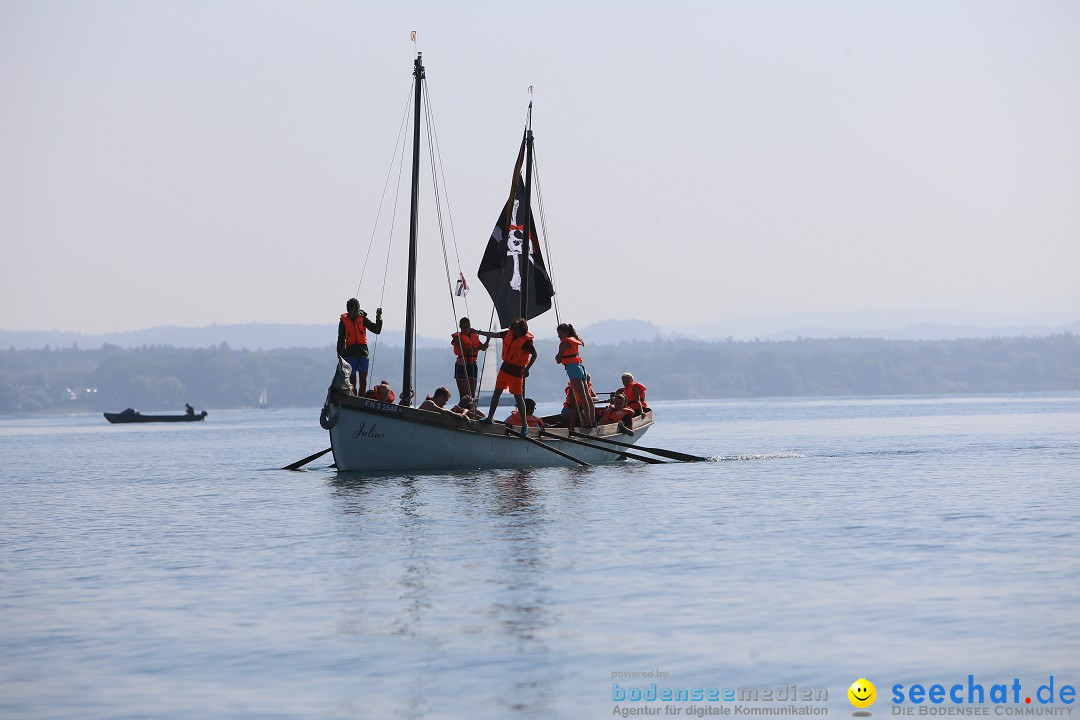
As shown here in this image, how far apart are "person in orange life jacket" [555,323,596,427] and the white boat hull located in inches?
73.9

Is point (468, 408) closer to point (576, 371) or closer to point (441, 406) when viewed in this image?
point (441, 406)

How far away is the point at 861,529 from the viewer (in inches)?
758

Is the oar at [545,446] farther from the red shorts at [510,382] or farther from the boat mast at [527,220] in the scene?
the boat mast at [527,220]

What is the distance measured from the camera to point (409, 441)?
28422 mm

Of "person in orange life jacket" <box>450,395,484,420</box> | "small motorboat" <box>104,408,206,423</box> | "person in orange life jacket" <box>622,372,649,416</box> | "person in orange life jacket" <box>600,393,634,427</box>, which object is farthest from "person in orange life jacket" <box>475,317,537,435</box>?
"small motorboat" <box>104,408,206,423</box>

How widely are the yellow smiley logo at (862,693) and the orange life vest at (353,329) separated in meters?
19.8

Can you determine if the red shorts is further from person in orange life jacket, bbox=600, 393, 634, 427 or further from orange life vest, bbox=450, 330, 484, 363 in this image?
person in orange life jacket, bbox=600, 393, 634, 427

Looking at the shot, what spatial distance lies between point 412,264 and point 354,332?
4.45m

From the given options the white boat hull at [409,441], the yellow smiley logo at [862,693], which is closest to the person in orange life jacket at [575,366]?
the white boat hull at [409,441]

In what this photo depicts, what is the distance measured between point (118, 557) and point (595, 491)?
10.5 m

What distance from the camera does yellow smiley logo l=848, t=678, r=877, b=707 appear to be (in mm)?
9742

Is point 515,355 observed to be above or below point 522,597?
above

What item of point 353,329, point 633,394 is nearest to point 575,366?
point 633,394

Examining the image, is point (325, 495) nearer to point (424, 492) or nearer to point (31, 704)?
point (424, 492)
